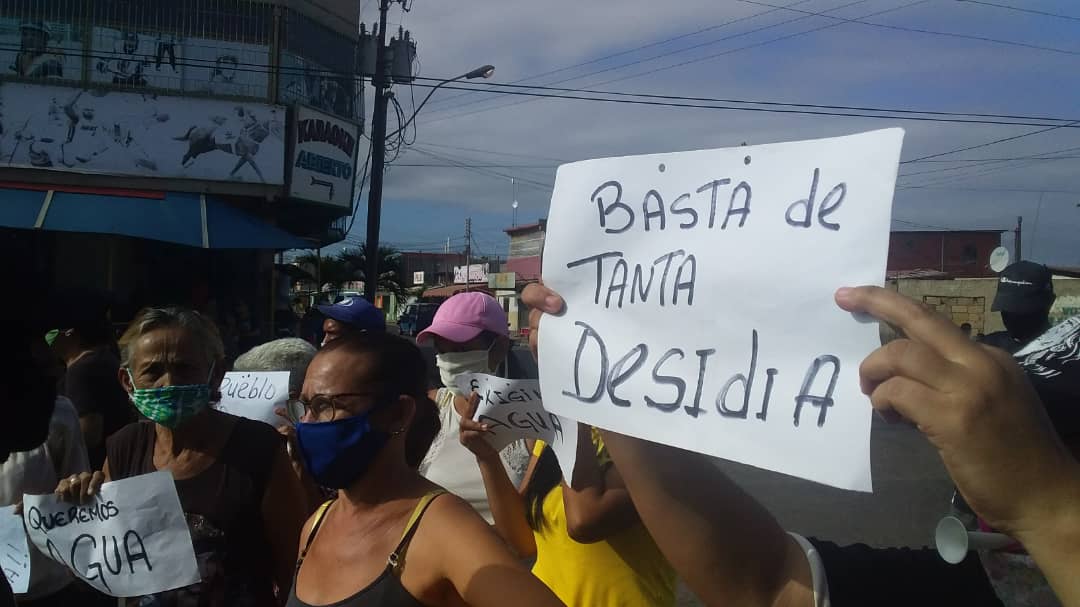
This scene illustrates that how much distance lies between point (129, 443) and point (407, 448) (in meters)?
1.05

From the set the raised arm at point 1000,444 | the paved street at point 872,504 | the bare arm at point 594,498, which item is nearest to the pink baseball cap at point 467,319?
the bare arm at point 594,498

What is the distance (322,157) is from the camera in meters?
17.9

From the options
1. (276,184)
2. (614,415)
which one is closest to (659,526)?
(614,415)

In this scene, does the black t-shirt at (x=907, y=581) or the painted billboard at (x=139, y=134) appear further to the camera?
the painted billboard at (x=139, y=134)

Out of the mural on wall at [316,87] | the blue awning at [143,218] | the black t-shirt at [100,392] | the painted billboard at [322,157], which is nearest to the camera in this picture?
the black t-shirt at [100,392]

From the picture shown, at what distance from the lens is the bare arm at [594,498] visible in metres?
2.23

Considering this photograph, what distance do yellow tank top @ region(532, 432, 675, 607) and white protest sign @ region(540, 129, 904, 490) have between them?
32.5 inches

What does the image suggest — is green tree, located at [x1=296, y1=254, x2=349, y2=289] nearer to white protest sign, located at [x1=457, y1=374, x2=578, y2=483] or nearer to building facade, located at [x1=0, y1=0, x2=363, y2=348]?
building facade, located at [x1=0, y1=0, x2=363, y2=348]

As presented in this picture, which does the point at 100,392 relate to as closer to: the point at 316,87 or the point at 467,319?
the point at 467,319

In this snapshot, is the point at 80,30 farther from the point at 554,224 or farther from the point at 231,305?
the point at 554,224

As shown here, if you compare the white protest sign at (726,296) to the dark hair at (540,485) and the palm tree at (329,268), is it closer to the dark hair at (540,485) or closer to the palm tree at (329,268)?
the dark hair at (540,485)

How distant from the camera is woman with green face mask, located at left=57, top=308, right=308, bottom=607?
250 cm

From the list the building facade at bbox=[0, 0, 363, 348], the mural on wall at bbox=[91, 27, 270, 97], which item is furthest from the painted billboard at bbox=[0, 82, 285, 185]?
the mural on wall at bbox=[91, 27, 270, 97]

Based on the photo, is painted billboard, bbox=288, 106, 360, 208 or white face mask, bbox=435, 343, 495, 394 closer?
white face mask, bbox=435, 343, 495, 394
